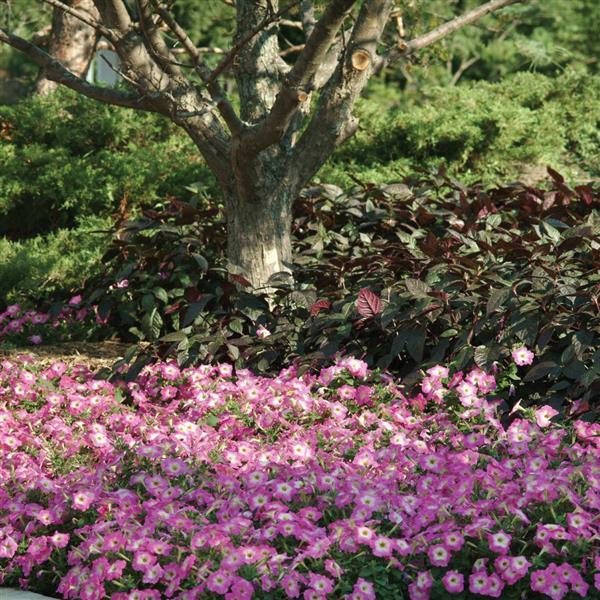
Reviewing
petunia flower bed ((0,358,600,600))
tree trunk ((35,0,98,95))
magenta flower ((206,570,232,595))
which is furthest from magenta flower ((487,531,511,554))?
tree trunk ((35,0,98,95))

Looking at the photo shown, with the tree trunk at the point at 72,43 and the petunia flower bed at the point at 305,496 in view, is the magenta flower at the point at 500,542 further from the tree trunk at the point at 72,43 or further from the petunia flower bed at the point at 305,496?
the tree trunk at the point at 72,43

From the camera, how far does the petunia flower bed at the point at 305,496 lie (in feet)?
8.69

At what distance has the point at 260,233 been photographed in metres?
5.15

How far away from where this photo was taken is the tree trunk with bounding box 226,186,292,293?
512 cm

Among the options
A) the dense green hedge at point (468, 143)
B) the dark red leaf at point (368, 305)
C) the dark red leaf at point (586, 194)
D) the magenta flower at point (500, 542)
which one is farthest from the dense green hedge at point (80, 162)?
the magenta flower at point (500, 542)

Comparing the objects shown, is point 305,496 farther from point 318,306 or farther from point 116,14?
point 116,14

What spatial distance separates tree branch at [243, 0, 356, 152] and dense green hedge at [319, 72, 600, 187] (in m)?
2.82

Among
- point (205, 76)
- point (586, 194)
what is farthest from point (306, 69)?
point (586, 194)

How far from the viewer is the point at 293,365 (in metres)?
4.48

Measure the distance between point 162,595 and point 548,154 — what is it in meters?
6.78

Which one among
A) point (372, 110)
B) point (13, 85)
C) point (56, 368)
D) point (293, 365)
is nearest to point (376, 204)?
point (293, 365)

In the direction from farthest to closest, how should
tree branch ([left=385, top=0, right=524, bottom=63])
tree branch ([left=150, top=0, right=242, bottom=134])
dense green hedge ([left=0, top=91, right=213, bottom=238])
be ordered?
dense green hedge ([left=0, top=91, right=213, bottom=238]), tree branch ([left=385, top=0, right=524, bottom=63]), tree branch ([left=150, top=0, right=242, bottom=134])

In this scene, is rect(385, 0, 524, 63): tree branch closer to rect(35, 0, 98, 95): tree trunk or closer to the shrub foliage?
the shrub foliage

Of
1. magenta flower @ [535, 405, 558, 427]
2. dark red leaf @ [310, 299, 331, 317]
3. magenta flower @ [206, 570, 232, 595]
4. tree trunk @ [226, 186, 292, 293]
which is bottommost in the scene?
magenta flower @ [206, 570, 232, 595]
